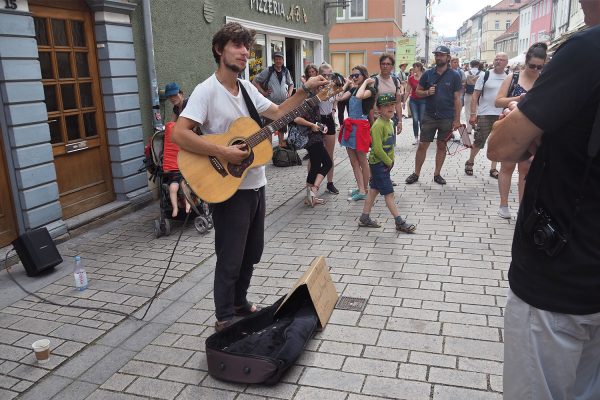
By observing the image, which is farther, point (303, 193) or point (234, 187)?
point (303, 193)

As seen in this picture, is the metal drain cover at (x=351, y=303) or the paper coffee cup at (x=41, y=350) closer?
the paper coffee cup at (x=41, y=350)

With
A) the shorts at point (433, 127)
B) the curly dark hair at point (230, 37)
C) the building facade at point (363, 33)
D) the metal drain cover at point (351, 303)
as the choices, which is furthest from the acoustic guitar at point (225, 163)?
the building facade at point (363, 33)

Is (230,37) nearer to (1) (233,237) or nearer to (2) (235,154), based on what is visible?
(2) (235,154)

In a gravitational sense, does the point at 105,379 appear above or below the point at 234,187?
below

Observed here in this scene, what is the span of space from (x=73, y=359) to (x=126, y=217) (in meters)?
3.47

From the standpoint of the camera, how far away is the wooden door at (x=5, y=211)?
514 centimetres

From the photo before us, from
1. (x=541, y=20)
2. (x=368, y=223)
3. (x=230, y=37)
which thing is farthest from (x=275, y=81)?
(x=541, y=20)

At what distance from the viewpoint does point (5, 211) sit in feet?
17.2

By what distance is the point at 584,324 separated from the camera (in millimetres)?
1676

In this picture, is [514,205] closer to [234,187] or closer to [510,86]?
[510,86]

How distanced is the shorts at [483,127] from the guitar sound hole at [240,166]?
542cm

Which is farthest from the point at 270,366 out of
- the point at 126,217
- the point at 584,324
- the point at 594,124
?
the point at 126,217

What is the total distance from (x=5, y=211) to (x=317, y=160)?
373 cm

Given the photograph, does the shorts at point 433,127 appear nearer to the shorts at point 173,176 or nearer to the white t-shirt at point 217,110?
the shorts at point 173,176
